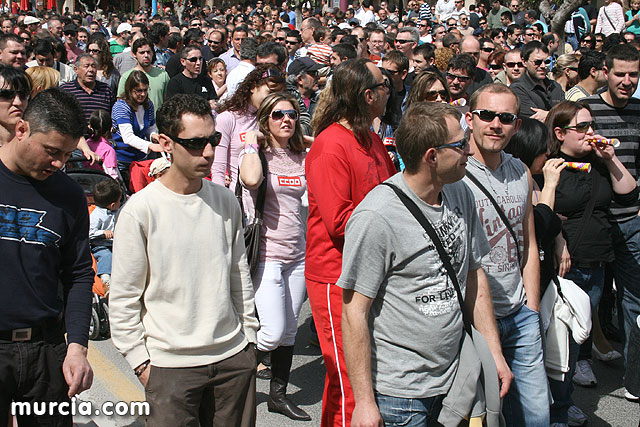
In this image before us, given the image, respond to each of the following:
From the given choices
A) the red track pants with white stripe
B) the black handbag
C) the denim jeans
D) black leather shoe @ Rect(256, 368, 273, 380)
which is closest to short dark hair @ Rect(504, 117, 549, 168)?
the denim jeans

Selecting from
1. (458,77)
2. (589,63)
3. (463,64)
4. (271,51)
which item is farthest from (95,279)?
(589,63)

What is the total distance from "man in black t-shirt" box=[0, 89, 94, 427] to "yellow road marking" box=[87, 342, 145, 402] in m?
1.86

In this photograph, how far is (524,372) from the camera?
371 cm

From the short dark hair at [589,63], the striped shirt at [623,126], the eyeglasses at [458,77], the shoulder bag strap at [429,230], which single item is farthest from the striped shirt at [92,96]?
the shoulder bag strap at [429,230]

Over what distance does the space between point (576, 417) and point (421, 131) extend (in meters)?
2.78

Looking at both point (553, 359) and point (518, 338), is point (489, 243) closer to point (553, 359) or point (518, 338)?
point (518, 338)

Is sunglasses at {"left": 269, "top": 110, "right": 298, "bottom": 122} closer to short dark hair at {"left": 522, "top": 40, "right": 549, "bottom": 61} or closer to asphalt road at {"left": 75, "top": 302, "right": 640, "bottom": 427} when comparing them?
asphalt road at {"left": 75, "top": 302, "right": 640, "bottom": 427}

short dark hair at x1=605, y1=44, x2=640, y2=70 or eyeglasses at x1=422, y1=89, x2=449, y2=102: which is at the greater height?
short dark hair at x1=605, y1=44, x2=640, y2=70

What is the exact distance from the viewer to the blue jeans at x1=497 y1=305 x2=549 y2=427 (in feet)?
12.0

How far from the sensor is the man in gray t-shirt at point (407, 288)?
2.94 metres

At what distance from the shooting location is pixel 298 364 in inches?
226

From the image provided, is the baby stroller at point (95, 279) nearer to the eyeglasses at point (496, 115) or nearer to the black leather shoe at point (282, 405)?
the black leather shoe at point (282, 405)

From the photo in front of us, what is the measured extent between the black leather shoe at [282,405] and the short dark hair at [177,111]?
2.26 m

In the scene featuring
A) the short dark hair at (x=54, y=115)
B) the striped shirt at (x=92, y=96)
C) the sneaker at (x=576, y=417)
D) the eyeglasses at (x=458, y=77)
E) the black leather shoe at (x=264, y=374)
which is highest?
the short dark hair at (x=54, y=115)
